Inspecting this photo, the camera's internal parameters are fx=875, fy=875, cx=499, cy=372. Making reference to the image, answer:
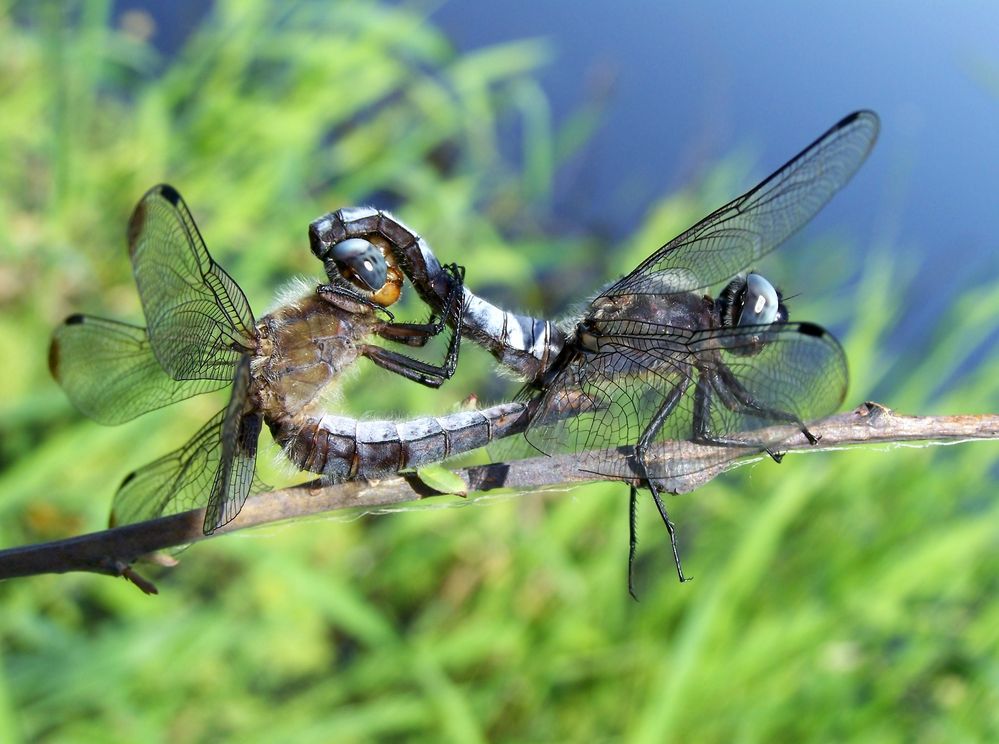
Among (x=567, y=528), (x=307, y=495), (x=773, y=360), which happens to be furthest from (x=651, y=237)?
(x=307, y=495)

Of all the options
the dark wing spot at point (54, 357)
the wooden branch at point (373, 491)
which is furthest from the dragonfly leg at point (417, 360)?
the dark wing spot at point (54, 357)

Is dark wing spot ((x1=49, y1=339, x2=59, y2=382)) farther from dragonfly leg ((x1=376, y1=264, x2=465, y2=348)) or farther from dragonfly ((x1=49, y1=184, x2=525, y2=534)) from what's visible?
dragonfly leg ((x1=376, y1=264, x2=465, y2=348))

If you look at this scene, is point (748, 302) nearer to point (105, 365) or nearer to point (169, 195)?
point (169, 195)

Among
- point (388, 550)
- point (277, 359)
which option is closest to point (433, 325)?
point (277, 359)

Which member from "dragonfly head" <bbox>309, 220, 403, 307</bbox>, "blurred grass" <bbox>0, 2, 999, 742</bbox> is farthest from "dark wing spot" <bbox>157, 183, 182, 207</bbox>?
"blurred grass" <bbox>0, 2, 999, 742</bbox>

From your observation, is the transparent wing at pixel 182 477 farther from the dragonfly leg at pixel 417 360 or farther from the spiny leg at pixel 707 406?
the spiny leg at pixel 707 406

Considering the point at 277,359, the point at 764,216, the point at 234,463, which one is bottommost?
the point at 234,463
